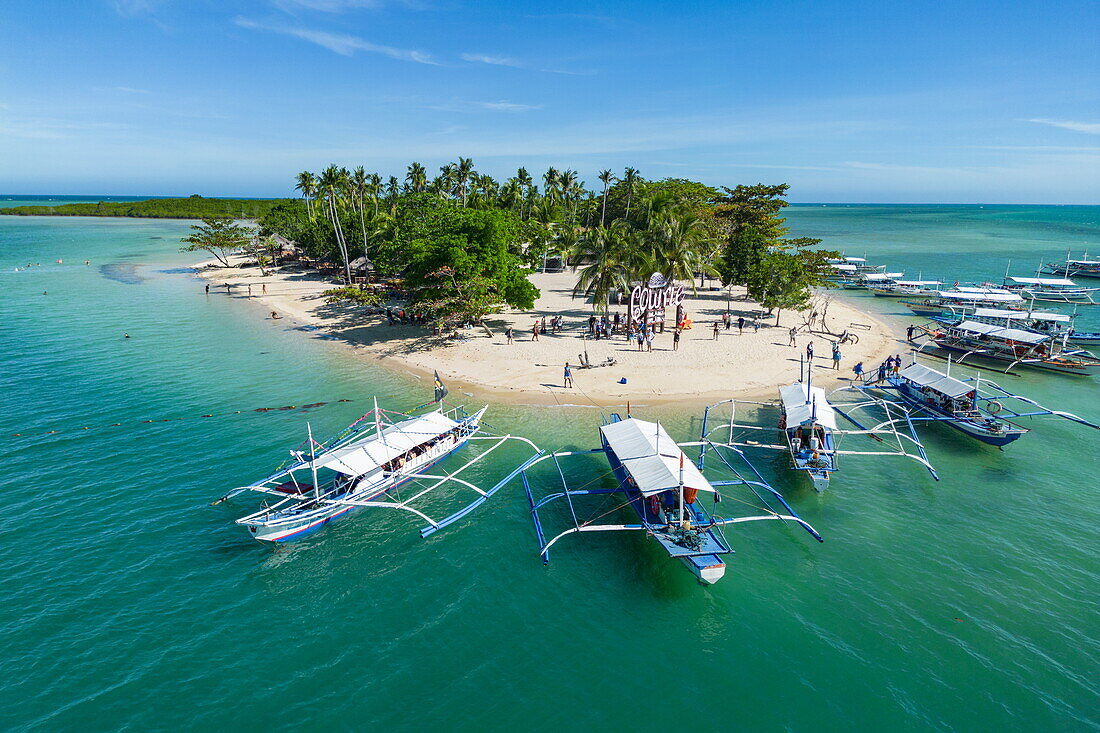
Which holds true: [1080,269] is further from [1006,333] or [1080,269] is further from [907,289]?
[1006,333]

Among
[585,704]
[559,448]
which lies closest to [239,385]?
[559,448]

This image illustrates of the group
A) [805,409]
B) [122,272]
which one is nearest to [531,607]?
[805,409]

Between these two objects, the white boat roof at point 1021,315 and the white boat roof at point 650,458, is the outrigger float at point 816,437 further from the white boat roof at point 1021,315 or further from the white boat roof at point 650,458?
the white boat roof at point 1021,315

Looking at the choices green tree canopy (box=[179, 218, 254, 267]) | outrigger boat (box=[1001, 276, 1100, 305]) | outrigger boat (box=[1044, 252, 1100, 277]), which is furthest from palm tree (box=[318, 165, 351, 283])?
outrigger boat (box=[1044, 252, 1100, 277])

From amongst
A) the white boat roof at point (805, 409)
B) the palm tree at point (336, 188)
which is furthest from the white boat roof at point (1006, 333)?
the palm tree at point (336, 188)

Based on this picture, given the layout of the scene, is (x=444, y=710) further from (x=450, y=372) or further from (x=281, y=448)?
(x=450, y=372)

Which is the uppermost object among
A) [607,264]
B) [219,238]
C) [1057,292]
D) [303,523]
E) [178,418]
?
[219,238]
